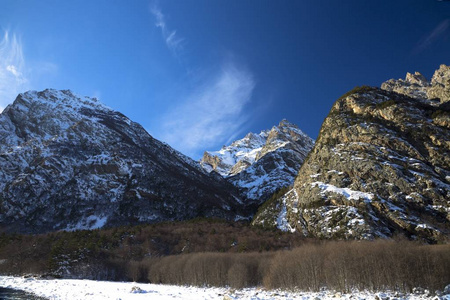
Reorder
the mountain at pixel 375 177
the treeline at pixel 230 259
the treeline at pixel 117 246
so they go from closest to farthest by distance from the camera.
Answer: the treeline at pixel 230 259 < the treeline at pixel 117 246 < the mountain at pixel 375 177

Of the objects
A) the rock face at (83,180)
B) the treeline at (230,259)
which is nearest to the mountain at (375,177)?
the treeline at (230,259)

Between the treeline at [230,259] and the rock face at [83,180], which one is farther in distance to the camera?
the rock face at [83,180]

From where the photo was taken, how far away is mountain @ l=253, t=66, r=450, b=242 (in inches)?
2331

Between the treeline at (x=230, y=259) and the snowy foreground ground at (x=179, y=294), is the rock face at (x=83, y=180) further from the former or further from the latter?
the snowy foreground ground at (x=179, y=294)

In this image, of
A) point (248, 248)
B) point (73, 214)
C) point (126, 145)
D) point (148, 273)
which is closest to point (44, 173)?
point (73, 214)

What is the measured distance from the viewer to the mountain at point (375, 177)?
59219mm

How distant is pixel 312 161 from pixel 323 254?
5757 cm

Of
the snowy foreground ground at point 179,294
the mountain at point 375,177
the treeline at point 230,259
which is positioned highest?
the mountain at point 375,177

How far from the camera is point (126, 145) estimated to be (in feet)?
537

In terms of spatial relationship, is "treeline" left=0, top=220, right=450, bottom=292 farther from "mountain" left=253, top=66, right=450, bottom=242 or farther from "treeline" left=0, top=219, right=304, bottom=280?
"mountain" left=253, top=66, right=450, bottom=242

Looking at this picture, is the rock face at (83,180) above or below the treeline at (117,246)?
above

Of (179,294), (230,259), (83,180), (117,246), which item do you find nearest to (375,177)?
(230,259)

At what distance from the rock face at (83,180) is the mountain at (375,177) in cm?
6175

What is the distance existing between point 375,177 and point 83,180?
128 m
